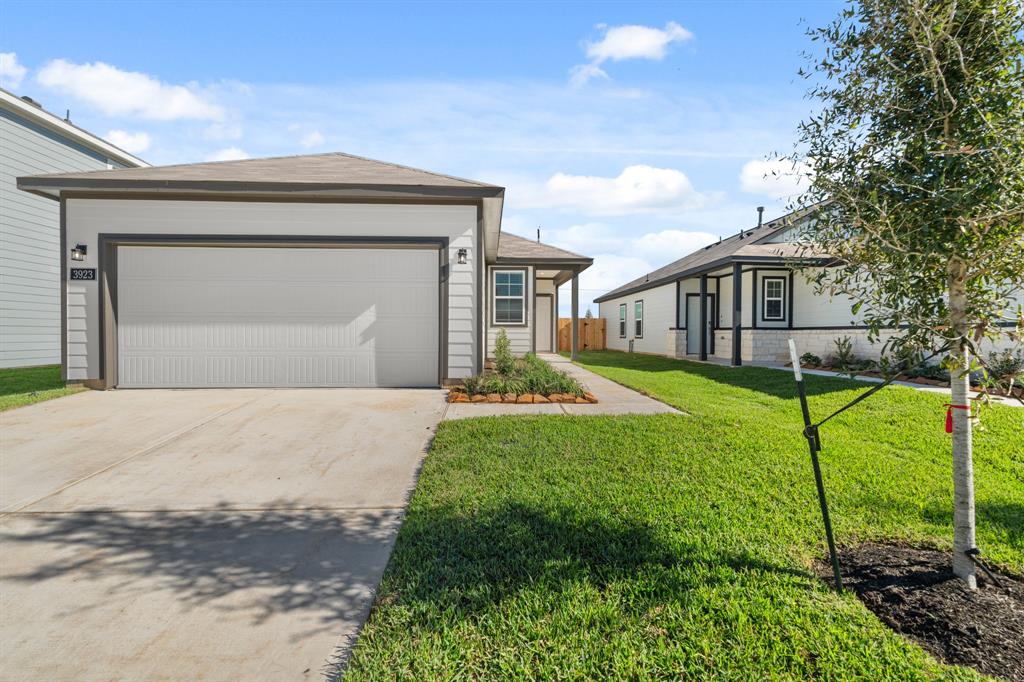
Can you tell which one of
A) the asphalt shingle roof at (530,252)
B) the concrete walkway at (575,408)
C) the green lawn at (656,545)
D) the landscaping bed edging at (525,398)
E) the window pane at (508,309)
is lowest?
the green lawn at (656,545)

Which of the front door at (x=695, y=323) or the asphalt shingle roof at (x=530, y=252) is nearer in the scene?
the asphalt shingle roof at (x=530, y=252)

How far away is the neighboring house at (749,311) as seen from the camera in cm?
1418

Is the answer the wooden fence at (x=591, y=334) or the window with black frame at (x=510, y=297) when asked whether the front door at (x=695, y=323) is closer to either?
the window with black frame at (x=510, y=297)

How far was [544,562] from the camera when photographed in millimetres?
2908

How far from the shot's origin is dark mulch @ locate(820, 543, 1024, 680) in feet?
7.37

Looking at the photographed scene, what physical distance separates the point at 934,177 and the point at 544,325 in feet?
62.4

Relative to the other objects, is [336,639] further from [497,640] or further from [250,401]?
[250,401]

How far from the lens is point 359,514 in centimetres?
374

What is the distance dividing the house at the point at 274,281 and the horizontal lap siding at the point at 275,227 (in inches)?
0.7

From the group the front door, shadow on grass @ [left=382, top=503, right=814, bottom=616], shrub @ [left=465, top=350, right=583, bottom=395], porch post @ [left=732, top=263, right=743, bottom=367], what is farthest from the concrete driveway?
the front door

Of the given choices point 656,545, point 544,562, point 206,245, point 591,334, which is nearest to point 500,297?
point 206,245

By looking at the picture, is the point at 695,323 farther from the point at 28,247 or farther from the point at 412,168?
the point at 28,247

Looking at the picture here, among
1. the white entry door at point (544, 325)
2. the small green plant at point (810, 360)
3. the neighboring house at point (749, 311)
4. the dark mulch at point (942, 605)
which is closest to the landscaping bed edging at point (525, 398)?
the dark mulch at point (942, 605)

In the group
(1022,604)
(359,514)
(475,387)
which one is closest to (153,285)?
(475,387)
